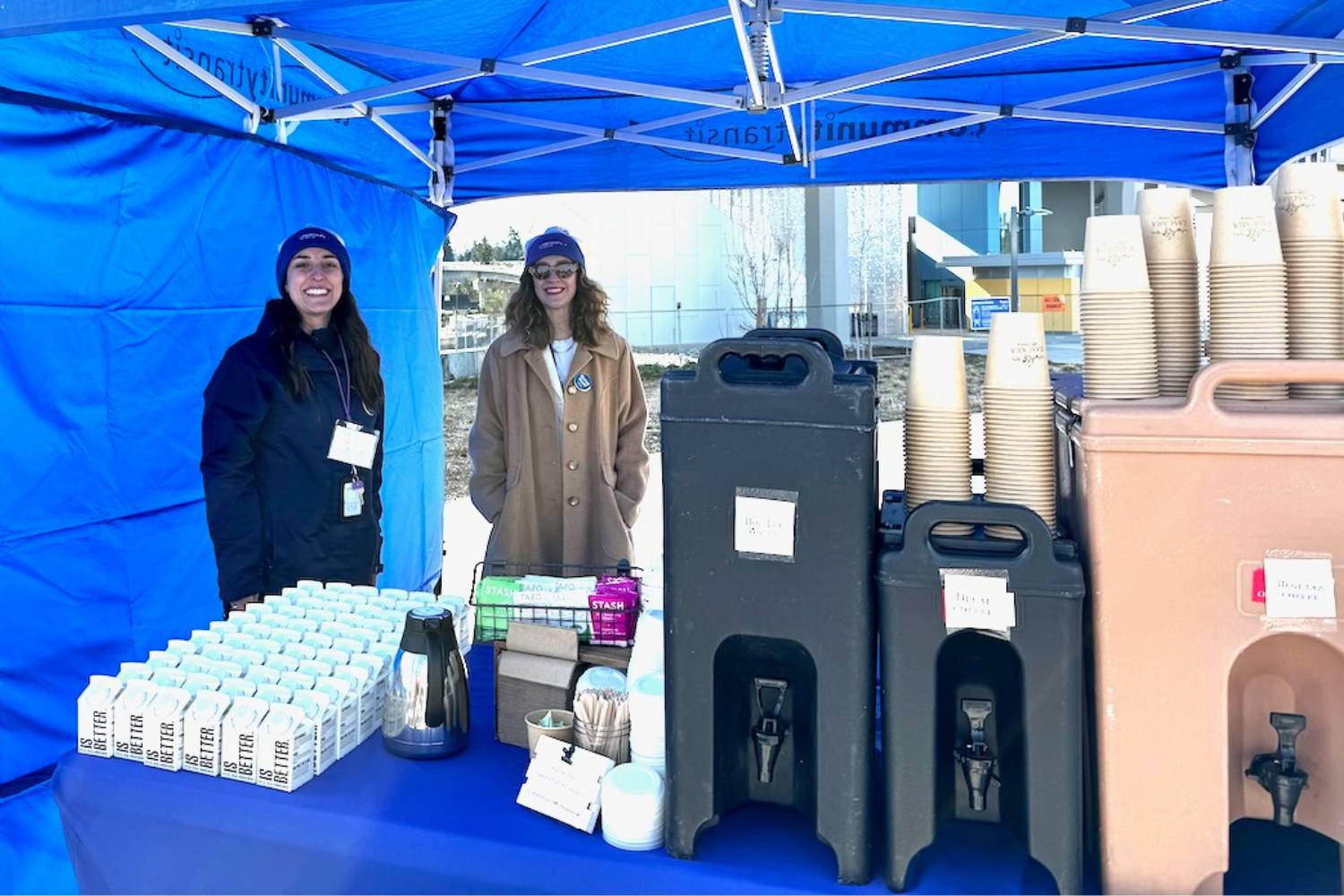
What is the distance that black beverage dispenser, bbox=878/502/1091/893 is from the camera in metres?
1.04

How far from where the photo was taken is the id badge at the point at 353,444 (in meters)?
2.62

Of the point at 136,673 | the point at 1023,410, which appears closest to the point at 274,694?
the point at 136,673

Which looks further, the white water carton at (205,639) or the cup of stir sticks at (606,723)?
the white water carton at (205,639)

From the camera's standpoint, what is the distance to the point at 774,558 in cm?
108

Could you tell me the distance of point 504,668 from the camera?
4.86ft

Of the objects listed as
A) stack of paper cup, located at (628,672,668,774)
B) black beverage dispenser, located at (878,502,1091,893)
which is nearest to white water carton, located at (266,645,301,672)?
stack of paper cup, located at (628,672,668,774)

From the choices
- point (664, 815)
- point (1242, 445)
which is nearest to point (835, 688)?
point (664, 815)

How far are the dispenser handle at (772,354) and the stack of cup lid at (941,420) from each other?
180mm

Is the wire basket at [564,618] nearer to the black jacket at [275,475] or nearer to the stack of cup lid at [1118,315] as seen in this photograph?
the stack of cup lid at [1118,315]

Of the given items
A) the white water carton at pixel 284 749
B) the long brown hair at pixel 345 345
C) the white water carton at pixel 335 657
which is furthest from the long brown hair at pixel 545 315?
the white water carton at pixel 284 749

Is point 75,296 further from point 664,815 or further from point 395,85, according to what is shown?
point 664,815

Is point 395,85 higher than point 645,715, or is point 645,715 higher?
point 395,85

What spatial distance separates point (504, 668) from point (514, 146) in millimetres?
3342

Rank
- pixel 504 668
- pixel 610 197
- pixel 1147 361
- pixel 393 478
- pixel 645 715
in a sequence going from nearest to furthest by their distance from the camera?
pixel 1147 361 → pixel 645 715 → pixel 504 668 → pixel 393 478 → pixel 610 197
